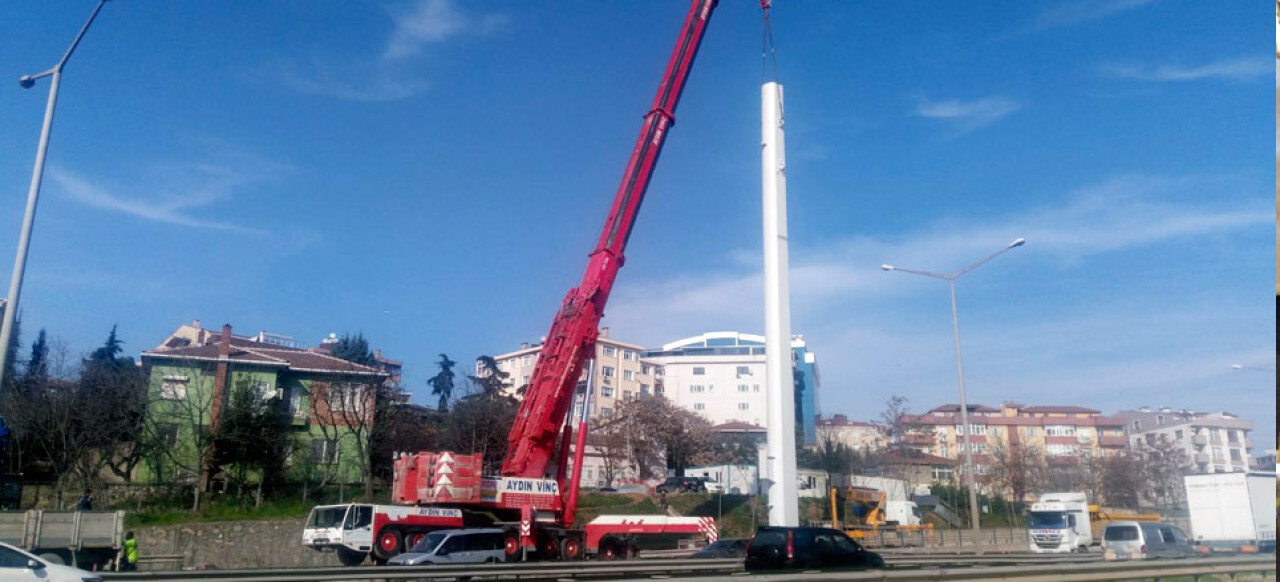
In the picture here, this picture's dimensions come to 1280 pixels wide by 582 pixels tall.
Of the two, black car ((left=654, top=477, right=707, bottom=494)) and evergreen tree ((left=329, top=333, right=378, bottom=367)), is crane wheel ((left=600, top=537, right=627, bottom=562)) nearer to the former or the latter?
black car ((left=654, top=477, right=707, bottom=494))

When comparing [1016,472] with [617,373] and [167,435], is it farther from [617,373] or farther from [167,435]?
[167,435]

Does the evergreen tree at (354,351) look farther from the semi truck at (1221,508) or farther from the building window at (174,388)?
the semi truck at (1221,508)

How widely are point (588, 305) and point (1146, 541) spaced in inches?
716

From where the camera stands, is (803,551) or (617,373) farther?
(617,373)

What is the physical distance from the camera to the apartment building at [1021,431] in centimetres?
7412

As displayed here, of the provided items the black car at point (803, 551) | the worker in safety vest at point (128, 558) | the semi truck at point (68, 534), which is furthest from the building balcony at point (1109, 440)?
the semi truck at point (68, 534)

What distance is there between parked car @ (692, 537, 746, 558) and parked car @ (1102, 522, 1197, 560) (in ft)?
34.6

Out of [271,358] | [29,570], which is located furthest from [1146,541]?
[271,358]

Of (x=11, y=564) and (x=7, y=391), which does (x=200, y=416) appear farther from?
(x=11, y=564)

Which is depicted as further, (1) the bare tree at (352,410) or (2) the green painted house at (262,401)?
(1) the bare tree at (352,410)

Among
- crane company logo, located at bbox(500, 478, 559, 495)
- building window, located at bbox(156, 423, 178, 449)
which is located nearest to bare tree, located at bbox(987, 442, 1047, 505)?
crane company logo, located at bbox(500, 478, 559, 495)

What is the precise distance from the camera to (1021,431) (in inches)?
3361

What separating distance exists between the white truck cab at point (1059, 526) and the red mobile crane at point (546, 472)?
1503 centimetres

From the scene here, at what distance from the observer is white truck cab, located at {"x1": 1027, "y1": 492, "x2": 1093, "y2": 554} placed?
3238 centimetres
